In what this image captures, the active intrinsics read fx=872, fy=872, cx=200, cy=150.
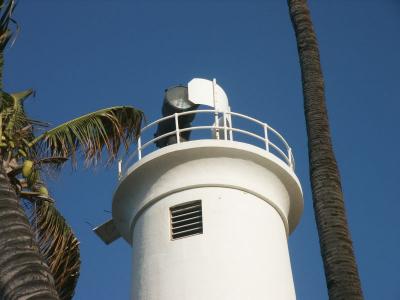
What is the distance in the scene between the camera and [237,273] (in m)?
16.9

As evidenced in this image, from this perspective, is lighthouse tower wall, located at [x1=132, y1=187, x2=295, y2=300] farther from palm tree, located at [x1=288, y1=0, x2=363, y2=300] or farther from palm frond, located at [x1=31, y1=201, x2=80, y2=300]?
palm tree, located at [x1=288, y1=0, x2=363, y2=300]

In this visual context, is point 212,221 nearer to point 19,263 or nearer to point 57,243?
point 57,243

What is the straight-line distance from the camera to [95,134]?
1650cm

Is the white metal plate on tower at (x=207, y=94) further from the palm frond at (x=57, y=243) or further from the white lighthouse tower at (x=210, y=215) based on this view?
the palm frond at (x=57, y=243)

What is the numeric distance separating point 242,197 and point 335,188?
18.5 feet

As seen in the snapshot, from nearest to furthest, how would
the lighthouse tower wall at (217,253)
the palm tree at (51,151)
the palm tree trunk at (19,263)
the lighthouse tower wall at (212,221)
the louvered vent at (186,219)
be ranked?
the palm tree trunk at (19,263) < the palm tree at (51,151) < the lighthouse tower wall at (217,253) < the lighthouse tower wall at (212,221) < the louvered vent at (186,219)

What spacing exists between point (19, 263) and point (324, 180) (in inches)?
207

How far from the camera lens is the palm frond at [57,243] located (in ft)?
50.3

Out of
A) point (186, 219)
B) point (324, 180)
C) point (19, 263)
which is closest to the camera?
point (19, 263)

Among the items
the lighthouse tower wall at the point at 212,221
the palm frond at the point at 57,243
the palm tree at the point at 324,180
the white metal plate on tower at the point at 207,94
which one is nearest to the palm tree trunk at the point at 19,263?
the palm tree at the point at 324,180

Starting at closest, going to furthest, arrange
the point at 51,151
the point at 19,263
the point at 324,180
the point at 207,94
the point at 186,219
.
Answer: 1. the point at 19,263
2. the point at 324,180
3. the point at 51,151
4. the point at 186,219
5. the point at 207,94

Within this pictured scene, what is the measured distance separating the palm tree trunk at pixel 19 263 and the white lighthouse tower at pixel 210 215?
745cm

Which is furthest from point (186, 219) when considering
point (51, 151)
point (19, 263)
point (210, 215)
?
point (19, 263)

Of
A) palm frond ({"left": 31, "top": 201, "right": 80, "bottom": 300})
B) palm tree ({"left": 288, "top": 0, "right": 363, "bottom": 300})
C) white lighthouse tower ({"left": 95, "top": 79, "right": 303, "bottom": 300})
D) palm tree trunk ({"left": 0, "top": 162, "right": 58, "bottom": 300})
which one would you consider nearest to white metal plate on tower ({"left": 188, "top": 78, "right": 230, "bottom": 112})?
white lighthouse tower ({"left": 95, "top": 79, "right": 303, "bottom": 300})
